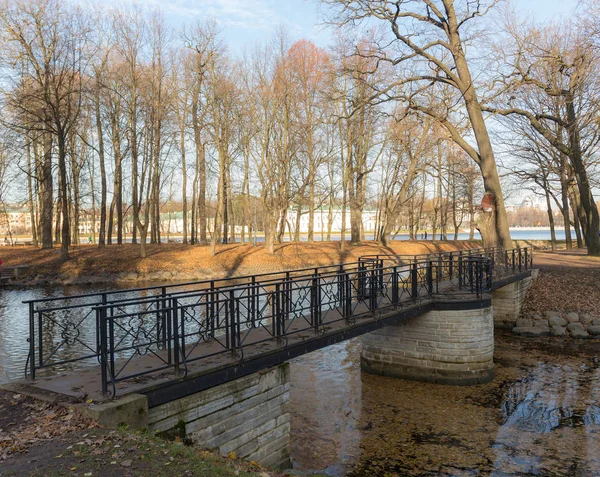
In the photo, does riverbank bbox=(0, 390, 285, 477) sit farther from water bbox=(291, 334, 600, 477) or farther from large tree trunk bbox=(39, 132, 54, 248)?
large tree trunk bbox=(39, 132, 54, 248)

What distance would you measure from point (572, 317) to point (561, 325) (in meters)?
0.65

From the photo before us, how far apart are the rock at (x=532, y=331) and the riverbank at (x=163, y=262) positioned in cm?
1458

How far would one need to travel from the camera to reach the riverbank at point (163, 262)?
27.5m

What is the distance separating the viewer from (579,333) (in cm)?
1592

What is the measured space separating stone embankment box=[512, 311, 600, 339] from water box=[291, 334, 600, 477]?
2.95 metres

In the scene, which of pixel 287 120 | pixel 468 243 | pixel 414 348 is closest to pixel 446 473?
pixel 414 348

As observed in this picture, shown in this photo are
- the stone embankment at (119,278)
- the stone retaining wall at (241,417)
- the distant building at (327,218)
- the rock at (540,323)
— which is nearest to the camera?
the stone retaining wall at (241,417)

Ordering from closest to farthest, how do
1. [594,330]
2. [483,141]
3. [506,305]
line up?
[594,330] → [506,305] → [483,141]

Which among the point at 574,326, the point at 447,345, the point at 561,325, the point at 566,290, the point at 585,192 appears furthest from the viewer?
the point at 585,192

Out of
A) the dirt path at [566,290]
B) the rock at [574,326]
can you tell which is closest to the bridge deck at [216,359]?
the rock at [574,326]

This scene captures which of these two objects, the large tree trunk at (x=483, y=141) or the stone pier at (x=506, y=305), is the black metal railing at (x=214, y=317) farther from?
the large tree trunk at (x=483, y=141)

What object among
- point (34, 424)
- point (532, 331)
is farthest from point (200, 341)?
point (532, 331)

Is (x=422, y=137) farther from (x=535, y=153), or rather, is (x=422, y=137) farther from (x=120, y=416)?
(x=120, y=416)

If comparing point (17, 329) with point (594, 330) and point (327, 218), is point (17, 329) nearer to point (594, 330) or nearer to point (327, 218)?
point (594, 330)
